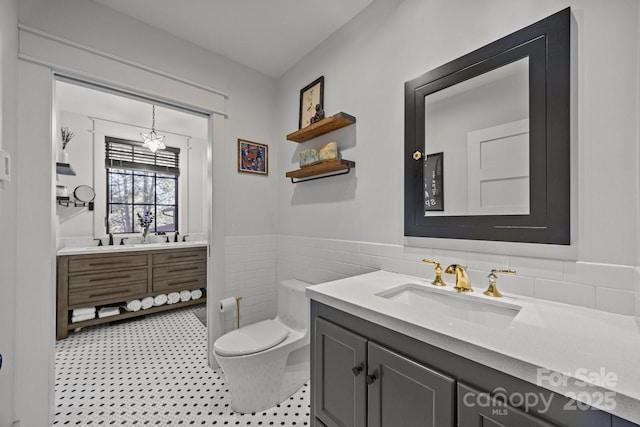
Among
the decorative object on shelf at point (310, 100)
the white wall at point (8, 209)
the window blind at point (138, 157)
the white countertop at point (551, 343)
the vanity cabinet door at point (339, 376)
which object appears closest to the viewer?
the white countertop at point (551, 343)

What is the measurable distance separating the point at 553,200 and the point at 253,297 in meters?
2.15

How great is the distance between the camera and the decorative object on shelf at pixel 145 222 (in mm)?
3638

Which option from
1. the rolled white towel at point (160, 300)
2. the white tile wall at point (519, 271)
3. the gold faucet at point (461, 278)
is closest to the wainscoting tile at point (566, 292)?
the white tile wall at point (519, 271)

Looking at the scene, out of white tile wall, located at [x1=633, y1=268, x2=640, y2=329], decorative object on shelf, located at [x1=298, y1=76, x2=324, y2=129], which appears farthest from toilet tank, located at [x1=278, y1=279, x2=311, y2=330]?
white tile wall, located at [x1=633, y1=268, x2=640, y2=329]

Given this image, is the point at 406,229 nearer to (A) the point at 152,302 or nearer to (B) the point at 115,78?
(B) the point at 115,78

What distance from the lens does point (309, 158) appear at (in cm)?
195

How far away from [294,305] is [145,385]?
1178 millimetres

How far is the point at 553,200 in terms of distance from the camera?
→ 98cm

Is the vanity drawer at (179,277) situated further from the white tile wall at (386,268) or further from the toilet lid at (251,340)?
the toilet lid at (251,340)

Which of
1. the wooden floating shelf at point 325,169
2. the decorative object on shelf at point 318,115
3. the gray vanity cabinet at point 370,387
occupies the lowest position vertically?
the gray vanity cabinet at point 370,387

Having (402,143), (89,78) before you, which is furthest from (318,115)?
(89,78)

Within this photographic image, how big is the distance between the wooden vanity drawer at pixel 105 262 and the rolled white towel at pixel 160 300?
16.9 inches

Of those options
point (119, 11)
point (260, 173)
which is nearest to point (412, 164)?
point (260, 173)

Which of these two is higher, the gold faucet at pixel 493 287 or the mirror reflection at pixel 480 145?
the mirror reflection at pixel 480 145
